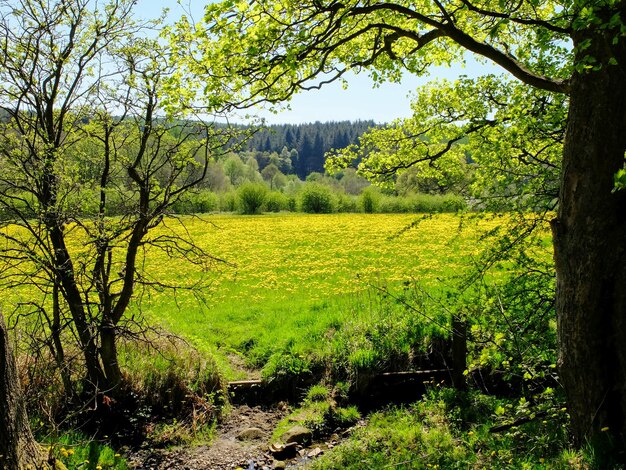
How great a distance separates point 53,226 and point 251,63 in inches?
146

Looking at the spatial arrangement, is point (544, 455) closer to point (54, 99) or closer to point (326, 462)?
point (326, 462)

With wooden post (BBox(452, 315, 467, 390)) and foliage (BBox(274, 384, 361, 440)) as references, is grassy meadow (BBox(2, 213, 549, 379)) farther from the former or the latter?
wooden post (BBox(452, 315, 467, 390))

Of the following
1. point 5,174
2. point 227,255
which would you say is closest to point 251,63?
point 5,174

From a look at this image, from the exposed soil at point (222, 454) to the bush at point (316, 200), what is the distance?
59.7 metres

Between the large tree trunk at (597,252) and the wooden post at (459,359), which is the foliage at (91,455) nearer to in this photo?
the wooden post at (459,359)

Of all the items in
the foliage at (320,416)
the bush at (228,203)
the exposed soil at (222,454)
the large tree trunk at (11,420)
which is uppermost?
the bush at (228,203)

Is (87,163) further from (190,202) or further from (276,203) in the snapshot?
(276,203)

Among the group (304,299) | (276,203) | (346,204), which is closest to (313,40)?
(304,299)

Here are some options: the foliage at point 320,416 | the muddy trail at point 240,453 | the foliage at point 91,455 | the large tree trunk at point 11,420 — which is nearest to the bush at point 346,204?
the foliage at point 320,416

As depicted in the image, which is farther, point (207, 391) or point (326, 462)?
point (207, 391)

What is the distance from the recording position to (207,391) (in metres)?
8.07

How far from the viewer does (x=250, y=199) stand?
68.9 metres

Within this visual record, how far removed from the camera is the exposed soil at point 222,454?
21.4 feet

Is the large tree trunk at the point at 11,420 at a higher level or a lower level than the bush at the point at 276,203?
lower
